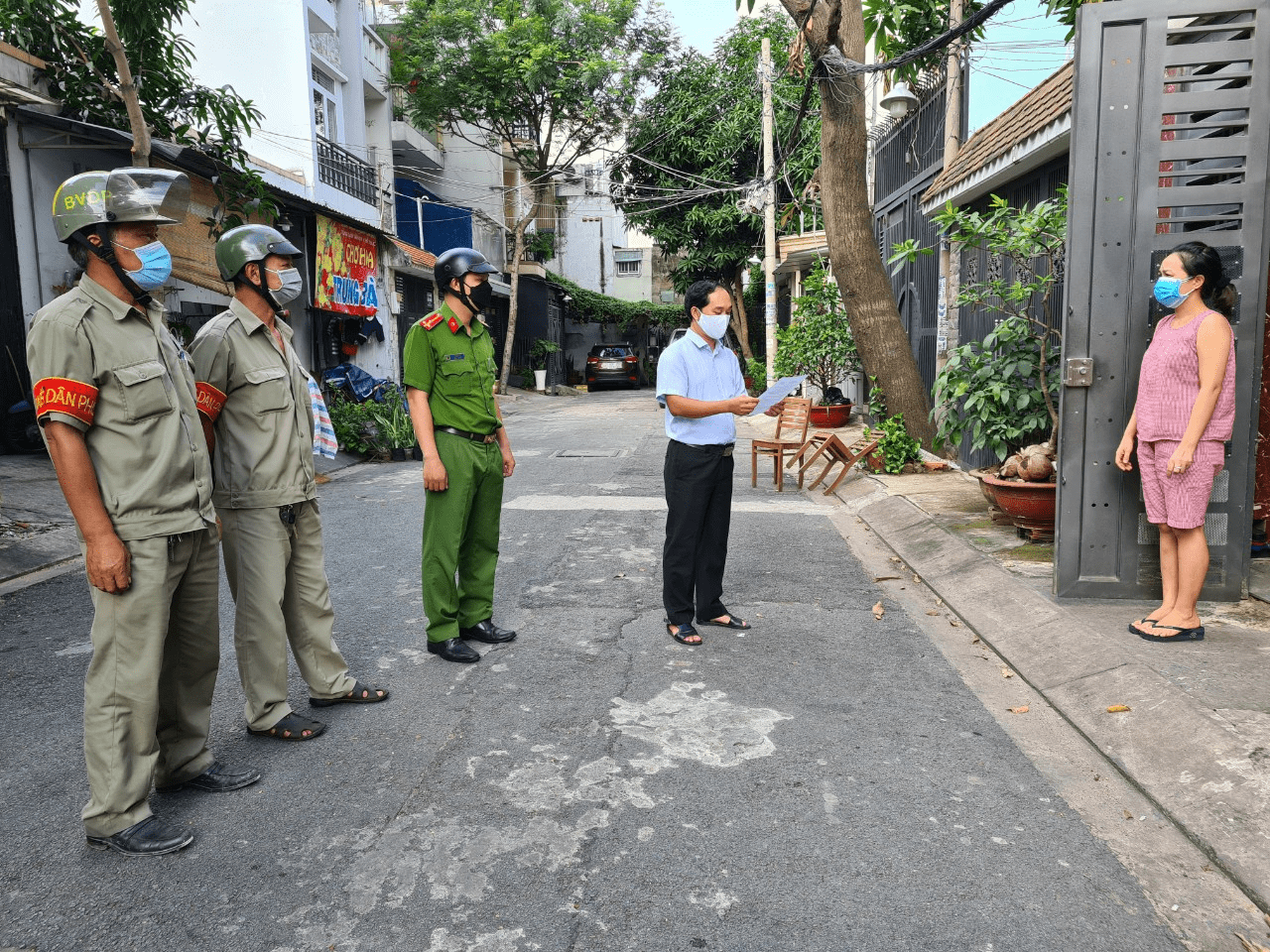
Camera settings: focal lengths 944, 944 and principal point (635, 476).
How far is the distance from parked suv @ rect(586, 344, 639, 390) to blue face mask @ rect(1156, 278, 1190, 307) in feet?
96.1

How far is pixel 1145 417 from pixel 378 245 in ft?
52.3

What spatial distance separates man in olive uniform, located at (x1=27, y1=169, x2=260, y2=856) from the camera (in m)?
2.72

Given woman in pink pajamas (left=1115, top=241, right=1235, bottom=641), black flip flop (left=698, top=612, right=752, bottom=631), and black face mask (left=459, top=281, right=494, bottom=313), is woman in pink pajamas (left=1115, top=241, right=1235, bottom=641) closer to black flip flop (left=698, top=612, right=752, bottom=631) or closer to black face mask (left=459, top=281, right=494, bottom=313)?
black flip flop (left=698, top=612, right=752, bottom=631)

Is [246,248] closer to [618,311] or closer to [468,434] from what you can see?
[468,434]

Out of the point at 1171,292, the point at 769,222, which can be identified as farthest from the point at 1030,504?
the point at 769,222

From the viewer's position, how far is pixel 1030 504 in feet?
21.0

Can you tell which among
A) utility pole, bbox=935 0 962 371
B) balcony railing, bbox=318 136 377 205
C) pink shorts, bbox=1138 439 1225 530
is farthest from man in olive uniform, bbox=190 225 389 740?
balcony railing, bbox=318 136 377 205

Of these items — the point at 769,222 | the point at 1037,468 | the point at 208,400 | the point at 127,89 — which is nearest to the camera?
the point at 208,400

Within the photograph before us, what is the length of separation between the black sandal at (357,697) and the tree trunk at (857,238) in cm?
788

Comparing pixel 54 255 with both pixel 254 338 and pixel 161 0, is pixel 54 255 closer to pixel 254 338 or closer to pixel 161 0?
pixel 161 0

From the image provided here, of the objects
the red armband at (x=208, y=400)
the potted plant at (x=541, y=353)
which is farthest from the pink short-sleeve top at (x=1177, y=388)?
the potted plant at (x=541, y=353)

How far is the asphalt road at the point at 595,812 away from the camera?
8.11 ft

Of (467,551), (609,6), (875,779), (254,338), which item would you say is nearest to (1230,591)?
(875,779)

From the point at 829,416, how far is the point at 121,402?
13.5m
